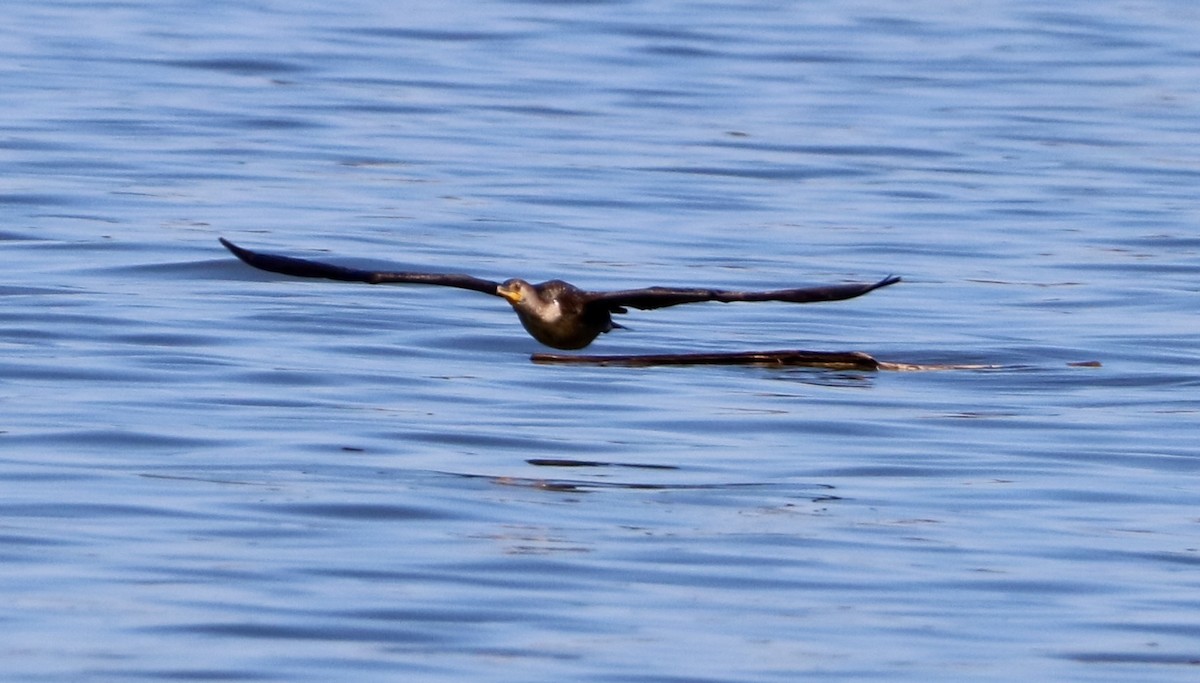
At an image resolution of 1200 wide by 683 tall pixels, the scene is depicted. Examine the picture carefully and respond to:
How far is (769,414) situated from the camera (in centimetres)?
959

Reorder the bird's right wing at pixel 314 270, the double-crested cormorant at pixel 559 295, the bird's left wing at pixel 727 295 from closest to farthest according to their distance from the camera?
the bird's left wing at pixel 727 295, the double-crested cormorant at pixel 559 295, the bird's right wing at pixel 314 270

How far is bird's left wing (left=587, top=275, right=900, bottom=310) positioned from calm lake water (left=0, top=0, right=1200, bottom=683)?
0.43 metres

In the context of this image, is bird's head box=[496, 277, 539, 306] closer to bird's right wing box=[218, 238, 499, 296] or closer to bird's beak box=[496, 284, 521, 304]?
bird's beak box=[496, 284, 521, 304]

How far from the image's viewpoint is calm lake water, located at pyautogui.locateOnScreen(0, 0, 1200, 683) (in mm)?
6547

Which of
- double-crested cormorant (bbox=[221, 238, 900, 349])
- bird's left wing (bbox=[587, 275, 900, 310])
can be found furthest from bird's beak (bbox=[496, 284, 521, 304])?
bird's left wing (bbox=[587, 275, 900, 310])

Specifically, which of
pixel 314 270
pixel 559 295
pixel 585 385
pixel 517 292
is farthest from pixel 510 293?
pixel 314 270

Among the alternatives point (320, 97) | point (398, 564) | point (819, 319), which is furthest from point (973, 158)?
point (398, 564)

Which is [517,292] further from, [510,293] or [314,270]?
[314,270]

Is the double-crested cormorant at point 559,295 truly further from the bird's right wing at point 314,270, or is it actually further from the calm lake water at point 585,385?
the calm lake water at point 585,385

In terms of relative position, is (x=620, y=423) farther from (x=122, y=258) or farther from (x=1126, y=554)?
(x=122, y=258)

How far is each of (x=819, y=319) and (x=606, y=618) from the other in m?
5.82

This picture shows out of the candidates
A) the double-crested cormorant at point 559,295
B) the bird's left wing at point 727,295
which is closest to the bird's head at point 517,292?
the double-crested cormorant at point 559,295

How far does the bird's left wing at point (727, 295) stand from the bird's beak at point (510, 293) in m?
0.35

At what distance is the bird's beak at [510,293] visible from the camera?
9906 millimetres
